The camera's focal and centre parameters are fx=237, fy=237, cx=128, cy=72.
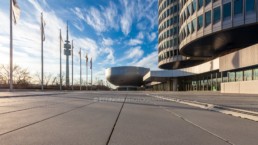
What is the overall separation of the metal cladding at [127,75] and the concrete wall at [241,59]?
330 feet

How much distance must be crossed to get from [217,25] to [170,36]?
3455 centimetres

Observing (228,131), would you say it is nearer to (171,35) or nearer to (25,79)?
(171,35)

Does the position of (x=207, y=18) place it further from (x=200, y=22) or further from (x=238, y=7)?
(x=238, y=7)

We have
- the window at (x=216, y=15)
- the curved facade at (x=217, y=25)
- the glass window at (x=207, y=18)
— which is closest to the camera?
the curved facade at (x=217, y=25)

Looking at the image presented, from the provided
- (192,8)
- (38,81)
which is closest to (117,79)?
(38,81)

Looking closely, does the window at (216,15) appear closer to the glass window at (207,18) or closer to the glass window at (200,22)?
the glass window at (207,18)

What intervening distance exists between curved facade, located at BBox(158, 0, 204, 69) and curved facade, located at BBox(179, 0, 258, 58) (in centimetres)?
1747

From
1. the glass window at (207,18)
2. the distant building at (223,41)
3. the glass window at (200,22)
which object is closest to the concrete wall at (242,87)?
the distant building at (223,41)

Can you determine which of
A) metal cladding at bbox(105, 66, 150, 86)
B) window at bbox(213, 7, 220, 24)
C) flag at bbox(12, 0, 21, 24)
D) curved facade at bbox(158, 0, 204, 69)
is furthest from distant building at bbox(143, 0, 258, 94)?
metal cladding at bbox(105, 66, 150, 86)

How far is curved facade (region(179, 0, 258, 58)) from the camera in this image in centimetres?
3462

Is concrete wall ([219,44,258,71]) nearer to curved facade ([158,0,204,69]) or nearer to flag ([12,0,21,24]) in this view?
curved facade ([158,0,204,69])

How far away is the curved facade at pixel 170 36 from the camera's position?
69.6 m

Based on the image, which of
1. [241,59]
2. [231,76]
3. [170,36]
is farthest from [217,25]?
[170,36]

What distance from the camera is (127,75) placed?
458 feet
